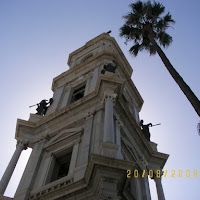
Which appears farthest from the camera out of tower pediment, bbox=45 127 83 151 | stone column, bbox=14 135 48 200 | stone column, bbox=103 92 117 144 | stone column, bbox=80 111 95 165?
tower pediment, bbox=45 127 83 151

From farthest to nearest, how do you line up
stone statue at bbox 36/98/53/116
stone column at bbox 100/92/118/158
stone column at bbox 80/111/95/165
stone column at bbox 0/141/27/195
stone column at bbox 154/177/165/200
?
stone statue at bbox 36/98/53/116 → stone column at bbox 154/177/165/200 → stone column at bbox 0/141/27/195 → stone column at bbox 80/111/95/165 → stone column at bbox 100/92/118/158

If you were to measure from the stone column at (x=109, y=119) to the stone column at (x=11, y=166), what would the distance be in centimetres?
559

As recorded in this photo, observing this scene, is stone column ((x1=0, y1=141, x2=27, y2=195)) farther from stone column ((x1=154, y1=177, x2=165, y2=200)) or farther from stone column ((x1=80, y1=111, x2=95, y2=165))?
stone column ((x1=154, y1=177, x2=165, y2=200))

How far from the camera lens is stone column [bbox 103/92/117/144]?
11992 millimetres

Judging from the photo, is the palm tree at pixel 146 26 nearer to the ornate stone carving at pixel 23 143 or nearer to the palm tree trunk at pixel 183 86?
the palm tree trunk at pixel 183 86

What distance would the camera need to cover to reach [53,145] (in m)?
15.7

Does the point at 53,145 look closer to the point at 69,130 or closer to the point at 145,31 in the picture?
the point at 69,130

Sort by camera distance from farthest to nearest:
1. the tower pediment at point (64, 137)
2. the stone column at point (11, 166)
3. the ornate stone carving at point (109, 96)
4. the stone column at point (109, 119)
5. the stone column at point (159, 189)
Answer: the stone column at point (159, 189) → the ornate stone carving at point (109, 96) → the tower pediment at point (64, 137) → the stone column at point (11, 166) → the stone column at point (109, 119)

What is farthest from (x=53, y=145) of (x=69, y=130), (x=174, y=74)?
(x=174, y=74)

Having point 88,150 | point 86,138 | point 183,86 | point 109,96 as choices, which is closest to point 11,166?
point 86,138

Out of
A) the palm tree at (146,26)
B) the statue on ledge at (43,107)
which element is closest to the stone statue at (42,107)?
the statue on ledge at (43,107)

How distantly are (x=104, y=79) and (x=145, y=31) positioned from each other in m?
3.57

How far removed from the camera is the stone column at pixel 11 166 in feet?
44.9

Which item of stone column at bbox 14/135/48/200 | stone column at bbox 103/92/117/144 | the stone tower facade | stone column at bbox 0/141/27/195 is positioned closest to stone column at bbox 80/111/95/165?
the stone tower facade
